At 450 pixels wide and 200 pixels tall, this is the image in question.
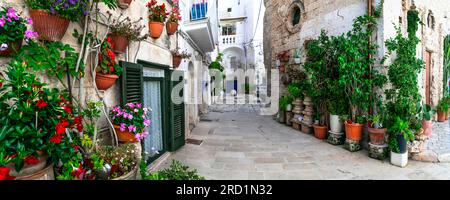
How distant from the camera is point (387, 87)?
15.4 ft

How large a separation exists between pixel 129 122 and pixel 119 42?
3.68 ft

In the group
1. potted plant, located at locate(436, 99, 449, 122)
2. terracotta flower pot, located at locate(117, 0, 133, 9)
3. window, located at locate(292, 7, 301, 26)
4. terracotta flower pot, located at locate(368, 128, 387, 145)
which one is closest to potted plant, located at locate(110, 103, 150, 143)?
terracotta flower pot, located at locate(117, 0, 133, 9)

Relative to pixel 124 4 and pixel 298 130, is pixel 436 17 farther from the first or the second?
pixel 124 4

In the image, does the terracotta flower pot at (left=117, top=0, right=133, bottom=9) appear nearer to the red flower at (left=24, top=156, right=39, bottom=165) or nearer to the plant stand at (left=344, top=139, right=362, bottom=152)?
the red flower at (left=24, top=156, right=39, bottom=165)

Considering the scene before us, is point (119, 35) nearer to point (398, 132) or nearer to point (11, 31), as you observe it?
point (11, 31)

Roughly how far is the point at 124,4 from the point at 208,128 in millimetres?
4921

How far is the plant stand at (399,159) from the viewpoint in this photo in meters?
3.86

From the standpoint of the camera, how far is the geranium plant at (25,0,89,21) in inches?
76.2

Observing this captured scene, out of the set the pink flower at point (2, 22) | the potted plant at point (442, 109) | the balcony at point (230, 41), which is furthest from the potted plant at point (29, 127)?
the balcony at point (230, 41)

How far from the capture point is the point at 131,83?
332cm

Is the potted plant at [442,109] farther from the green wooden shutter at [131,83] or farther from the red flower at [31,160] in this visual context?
the red flower at [31,160]

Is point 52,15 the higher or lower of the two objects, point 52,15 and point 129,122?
the higher

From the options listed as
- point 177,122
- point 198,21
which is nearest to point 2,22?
point 177,122
